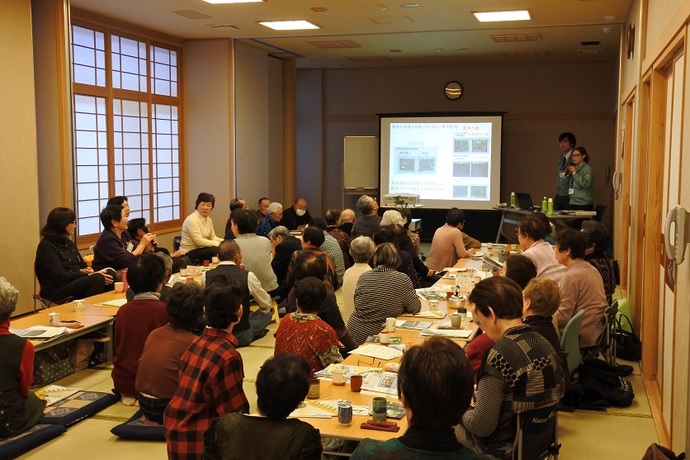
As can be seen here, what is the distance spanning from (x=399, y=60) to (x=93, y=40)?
6.73m

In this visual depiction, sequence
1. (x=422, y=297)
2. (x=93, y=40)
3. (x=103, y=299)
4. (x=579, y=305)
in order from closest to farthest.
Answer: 1. (x=579, y=305)
2. (x=422, y=297)
3. (x=103, y=299)
4. (x=93, y=40)

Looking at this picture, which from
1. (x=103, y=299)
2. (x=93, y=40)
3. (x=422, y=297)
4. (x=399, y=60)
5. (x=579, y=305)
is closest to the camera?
(x=579, y=305)

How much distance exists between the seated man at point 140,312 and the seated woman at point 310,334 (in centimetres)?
124

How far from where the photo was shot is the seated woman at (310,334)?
399 centimetres

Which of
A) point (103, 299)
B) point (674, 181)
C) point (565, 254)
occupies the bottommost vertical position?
point (103, 299)

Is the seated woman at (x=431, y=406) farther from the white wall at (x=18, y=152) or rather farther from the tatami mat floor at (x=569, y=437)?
the white wall at (x=18, y=152)

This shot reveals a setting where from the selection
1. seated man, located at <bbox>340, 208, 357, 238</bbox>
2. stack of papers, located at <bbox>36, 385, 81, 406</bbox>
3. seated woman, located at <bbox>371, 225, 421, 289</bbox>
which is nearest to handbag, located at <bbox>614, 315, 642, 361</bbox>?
seated woman, located at <bbox>371, 225, 421, 289</bbox>

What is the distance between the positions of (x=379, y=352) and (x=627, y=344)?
3195 millimetres

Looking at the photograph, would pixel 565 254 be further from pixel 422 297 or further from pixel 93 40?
pixel 93 40

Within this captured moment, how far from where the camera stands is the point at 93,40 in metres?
9.34

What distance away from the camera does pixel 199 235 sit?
354 inches

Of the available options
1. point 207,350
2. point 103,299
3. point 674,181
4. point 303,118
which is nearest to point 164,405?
point 207,350

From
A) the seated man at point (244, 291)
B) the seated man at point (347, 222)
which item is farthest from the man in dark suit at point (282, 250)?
the seated man at point (347, 222)

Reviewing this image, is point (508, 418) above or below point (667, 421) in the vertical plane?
above
